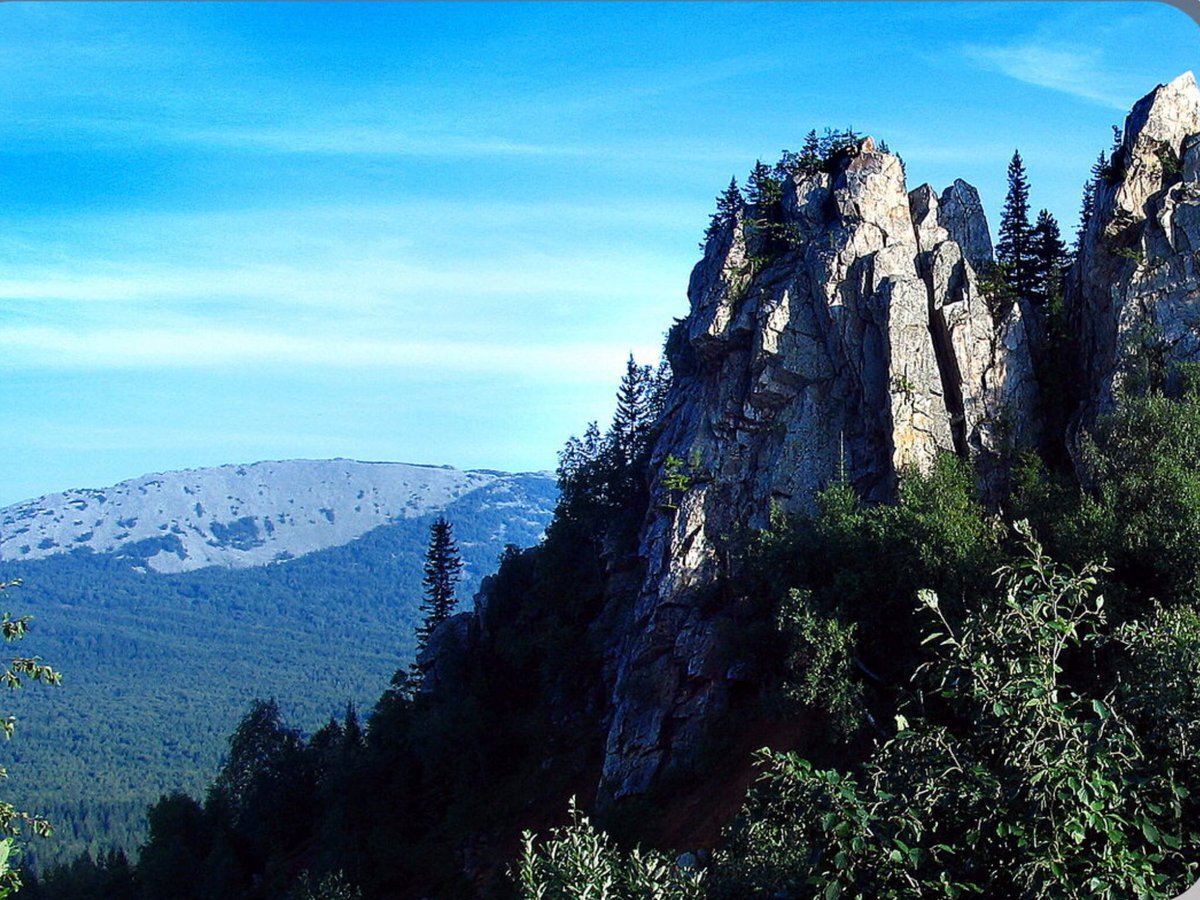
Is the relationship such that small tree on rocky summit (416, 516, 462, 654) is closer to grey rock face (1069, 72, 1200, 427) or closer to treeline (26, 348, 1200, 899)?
treeline (26, 348, 1200, 899)

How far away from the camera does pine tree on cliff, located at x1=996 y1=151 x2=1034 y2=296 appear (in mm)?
45406

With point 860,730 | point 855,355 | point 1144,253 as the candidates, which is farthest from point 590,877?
point 1144,253

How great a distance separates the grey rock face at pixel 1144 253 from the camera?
114 ft

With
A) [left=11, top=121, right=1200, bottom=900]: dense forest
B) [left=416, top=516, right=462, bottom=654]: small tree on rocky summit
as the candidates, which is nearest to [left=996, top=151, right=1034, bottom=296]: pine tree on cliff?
[left=11, top=121, right=1200, bottom=900]: dense forest

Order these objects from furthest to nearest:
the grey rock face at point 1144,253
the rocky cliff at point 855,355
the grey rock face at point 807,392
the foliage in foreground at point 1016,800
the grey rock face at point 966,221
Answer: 1. the grey rock face at point 966,221
2. the grey rock face at point 807,392
3. the rocky cliff at point 855,355
4. the grey rock face at point 1144,253
5. the foliage in foreground at point 1016,800

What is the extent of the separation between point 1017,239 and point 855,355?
10.8 metres

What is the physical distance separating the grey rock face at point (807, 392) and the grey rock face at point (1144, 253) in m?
2.67

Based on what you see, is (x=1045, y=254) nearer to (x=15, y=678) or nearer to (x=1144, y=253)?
(x=1144, y=253)

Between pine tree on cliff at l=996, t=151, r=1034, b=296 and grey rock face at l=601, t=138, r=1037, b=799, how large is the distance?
3.23 m

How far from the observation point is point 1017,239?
46.0 meters

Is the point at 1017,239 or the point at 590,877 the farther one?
the point at 1017,239

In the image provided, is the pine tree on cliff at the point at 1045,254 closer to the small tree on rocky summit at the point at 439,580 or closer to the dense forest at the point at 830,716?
the dense forest at the point at 830,716

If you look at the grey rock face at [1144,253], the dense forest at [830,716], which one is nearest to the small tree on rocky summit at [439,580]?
the dense forest at [830,716]

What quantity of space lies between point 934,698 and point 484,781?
27.0 m
